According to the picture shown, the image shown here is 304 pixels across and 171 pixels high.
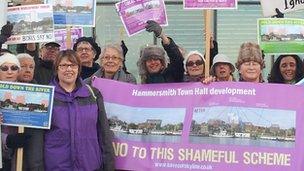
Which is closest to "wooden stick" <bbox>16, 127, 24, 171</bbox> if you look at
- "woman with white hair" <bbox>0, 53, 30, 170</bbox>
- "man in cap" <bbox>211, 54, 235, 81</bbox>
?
"woman with white hair" <bbox>0, 53, 30, 170</bbox>

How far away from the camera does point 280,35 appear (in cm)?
605

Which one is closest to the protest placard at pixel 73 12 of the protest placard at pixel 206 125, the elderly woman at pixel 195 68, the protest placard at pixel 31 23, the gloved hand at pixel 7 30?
the protest placard at pixel 31 23

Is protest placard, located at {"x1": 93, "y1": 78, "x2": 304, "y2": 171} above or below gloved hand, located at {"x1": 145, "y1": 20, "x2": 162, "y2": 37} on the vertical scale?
below

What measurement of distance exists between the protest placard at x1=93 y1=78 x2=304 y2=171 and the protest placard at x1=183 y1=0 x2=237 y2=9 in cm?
79

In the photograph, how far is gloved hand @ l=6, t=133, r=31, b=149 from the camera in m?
4.77

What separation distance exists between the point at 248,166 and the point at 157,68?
1.40 m

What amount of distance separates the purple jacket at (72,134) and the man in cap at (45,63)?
142 cm

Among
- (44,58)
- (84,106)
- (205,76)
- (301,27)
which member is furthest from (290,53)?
(44,58)

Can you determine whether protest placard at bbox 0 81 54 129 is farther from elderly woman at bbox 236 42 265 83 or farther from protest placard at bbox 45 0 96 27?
elderly woman at bbox 236 42 265 83

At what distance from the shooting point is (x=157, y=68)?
5.71 meters

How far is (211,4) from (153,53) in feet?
2.40

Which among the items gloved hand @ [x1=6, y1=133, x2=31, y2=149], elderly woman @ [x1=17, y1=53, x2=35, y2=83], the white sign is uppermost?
the white sign

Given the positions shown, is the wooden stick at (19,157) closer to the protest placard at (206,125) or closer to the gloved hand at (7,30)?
the protest placard at (206,125)

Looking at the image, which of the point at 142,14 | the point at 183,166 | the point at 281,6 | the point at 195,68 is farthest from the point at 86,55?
the point at 281,6
